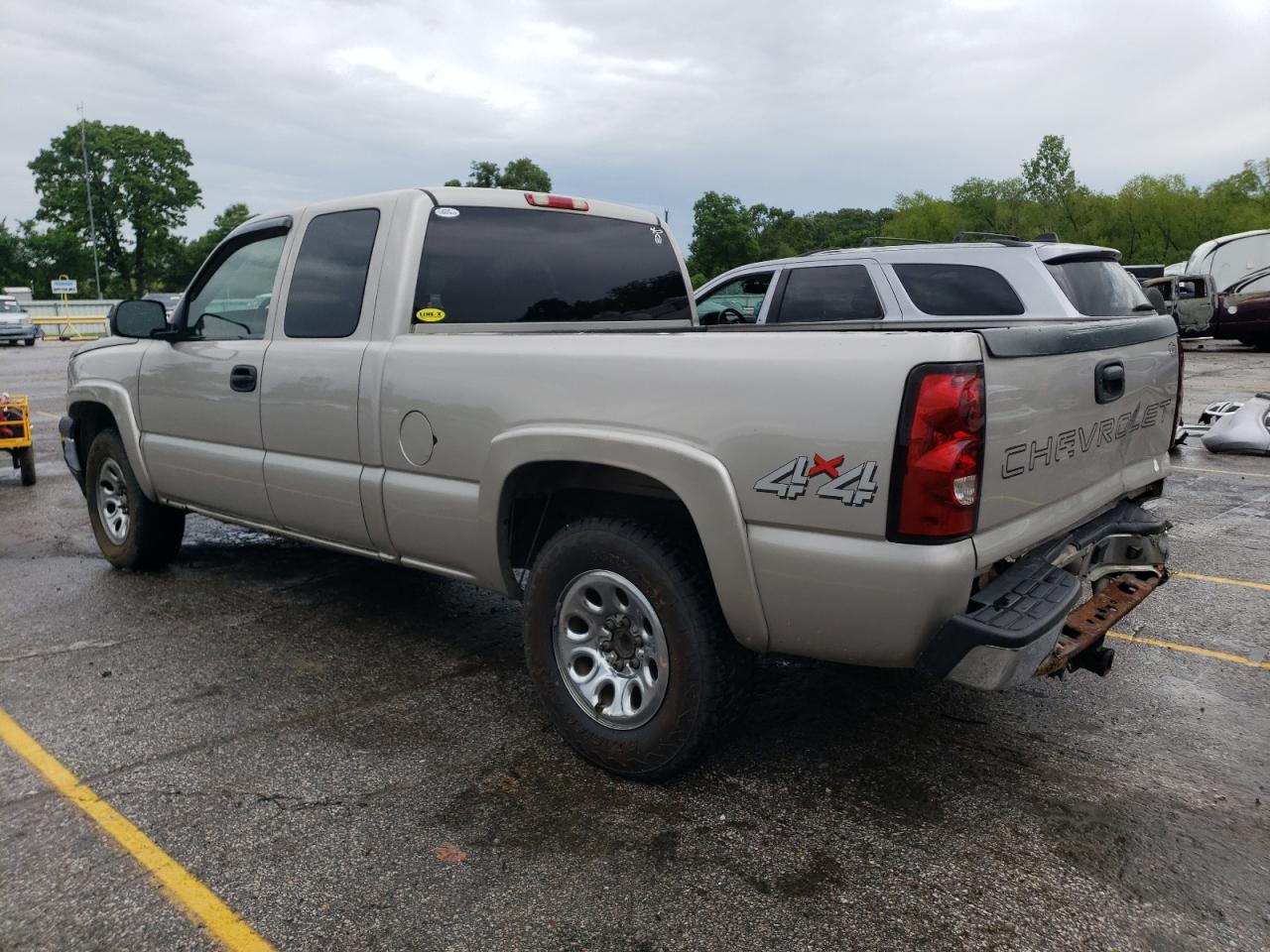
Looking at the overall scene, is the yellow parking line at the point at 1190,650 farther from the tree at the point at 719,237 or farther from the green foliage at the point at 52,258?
the green foliage at the point at 52,258

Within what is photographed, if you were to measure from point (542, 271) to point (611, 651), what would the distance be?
5.96 feet

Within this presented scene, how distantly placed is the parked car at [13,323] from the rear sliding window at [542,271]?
36.3m

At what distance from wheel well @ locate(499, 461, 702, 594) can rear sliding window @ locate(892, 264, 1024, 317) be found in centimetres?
483

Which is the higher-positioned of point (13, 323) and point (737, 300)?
point (13, 323)

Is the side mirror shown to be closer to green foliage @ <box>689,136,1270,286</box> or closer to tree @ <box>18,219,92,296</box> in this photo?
green foliage @ <box>689,136,1270,286</box>

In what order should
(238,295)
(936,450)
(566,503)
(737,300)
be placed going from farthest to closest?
(737,300), (238,295), (566,503), (936,450)

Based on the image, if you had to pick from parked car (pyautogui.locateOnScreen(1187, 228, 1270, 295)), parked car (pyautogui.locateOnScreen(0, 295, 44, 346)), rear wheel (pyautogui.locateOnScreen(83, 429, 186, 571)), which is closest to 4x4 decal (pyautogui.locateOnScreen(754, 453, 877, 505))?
rear wheel (pyautogui.locateOnScreen(83, 429, 186, 571))

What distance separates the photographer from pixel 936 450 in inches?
98.9

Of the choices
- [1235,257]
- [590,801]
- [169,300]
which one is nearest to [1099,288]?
[590,801]

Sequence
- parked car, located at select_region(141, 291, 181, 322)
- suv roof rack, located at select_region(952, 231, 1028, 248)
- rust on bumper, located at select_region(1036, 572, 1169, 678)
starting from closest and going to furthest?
rust on bumper, located at select_region(1036, 572, 1169, 678), parked car, located at select_region(141, 291, 181, 322), suv roof rack, located at select_region(952, 231, 1028, 248)

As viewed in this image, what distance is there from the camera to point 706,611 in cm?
300

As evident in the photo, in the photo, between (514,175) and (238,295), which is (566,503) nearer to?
(238,295)

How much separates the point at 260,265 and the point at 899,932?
13.0ft

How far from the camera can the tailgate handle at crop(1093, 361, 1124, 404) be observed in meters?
3.10
